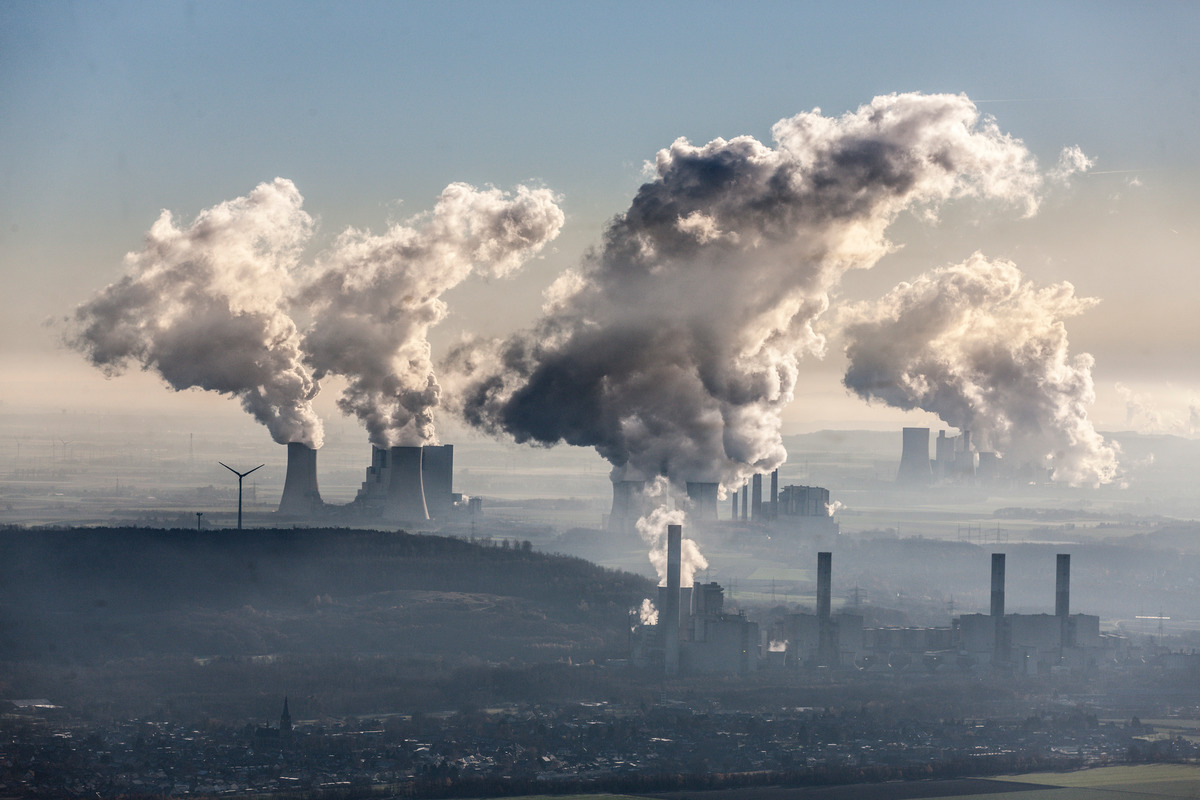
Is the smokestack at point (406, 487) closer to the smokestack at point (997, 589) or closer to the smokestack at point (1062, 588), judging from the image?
the smokestack at point (997, 589)

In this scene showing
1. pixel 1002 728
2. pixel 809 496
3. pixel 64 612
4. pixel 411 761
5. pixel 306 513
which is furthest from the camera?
pixel 809 496

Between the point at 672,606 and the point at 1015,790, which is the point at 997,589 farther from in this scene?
the point at 1015,790

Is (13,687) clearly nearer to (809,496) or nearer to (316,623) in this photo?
(316,623)

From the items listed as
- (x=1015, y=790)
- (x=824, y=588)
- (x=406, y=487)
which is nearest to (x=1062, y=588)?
(x=824, y=588)

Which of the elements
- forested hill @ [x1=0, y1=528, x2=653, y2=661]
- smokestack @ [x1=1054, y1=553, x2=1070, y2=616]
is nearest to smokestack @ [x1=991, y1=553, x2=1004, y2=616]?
smokestack @ [x1=1054, y1=553, x2=1070, y2=616]

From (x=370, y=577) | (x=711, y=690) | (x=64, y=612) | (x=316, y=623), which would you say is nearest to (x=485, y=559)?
(x=370, y=577)

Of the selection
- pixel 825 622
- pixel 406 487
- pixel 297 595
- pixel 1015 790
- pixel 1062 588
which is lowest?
pixel 1015 790

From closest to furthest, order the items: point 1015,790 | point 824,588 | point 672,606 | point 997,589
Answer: point 1015,790 < point 672,606 < point 824,588 < point 997,589
